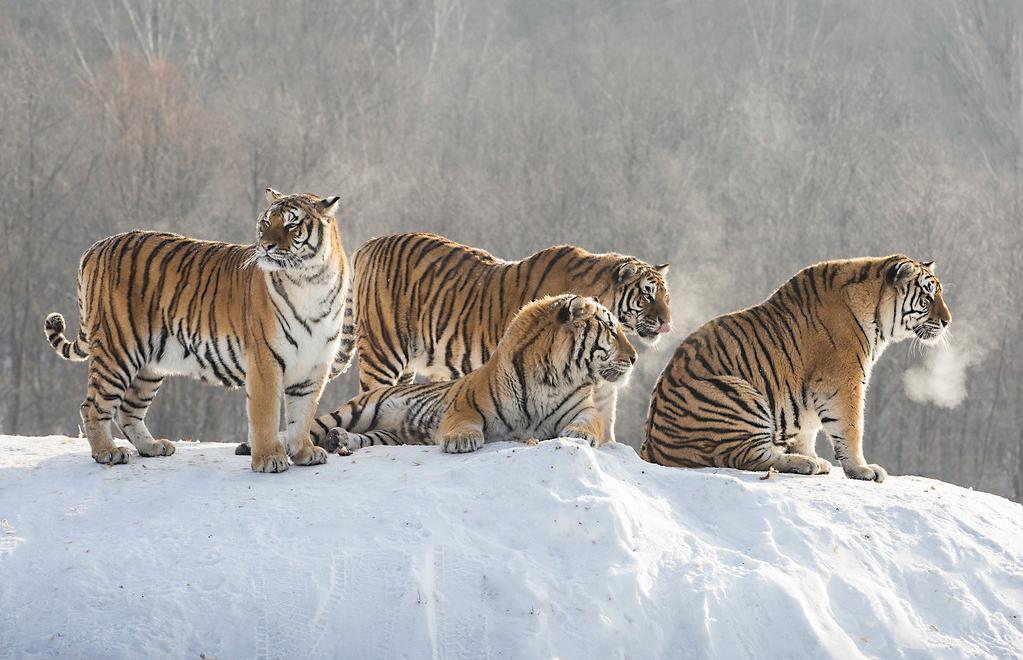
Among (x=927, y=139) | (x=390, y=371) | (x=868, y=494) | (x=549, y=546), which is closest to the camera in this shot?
(x=549, y=546)

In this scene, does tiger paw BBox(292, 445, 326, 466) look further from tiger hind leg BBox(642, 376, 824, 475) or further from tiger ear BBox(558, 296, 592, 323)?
tiger hind leg BBox(642, 376, 824, 475)

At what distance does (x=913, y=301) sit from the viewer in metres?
6.81

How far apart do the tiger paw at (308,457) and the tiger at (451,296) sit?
1.82 metres

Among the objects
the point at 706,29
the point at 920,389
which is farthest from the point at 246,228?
the point at 706,29

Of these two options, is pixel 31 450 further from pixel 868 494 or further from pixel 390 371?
pixel 868 494

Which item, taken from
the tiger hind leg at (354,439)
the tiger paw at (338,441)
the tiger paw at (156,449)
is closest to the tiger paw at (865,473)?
the tiger hind leg at (354,439)

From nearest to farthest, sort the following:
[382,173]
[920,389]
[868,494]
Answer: [868,494]
[920,389]
[382,173]

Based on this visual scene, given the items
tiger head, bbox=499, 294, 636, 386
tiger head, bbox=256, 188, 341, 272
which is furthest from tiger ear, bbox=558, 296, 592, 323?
tiger head, bbox=256, 188, 341, 272

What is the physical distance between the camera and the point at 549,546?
539 cm

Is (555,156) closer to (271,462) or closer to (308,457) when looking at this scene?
(308,457)

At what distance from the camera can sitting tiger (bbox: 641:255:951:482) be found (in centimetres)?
657

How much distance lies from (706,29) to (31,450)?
40.2 meters

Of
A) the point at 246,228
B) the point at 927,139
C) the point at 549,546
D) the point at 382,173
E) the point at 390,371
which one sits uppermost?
the point at 927,139

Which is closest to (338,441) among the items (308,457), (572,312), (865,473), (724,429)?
(308,457)
